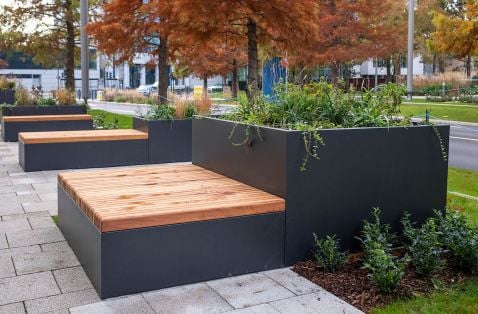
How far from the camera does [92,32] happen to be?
56.0 ft

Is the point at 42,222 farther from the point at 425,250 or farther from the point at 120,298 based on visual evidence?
the point at 425,250

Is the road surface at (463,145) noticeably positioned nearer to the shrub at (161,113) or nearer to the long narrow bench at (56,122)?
the shrub at (161,113)

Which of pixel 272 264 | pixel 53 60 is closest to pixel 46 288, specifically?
pixel 272 264

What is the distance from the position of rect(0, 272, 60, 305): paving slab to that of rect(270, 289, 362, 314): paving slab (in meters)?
1.63

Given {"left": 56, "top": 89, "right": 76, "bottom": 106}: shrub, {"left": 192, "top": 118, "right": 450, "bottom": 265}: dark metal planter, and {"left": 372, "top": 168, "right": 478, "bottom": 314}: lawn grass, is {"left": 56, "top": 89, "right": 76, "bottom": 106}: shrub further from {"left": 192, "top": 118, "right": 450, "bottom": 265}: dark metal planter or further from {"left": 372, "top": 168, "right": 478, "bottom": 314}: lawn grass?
{"left": 372, "top": 168, "right": 478, "bottom": 314}: lawn grass

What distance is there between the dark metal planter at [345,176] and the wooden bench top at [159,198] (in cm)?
18

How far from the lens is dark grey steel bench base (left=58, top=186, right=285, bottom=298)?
3.98 meters

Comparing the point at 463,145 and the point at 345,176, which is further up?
the point at 345,176

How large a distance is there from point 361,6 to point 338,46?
212cm

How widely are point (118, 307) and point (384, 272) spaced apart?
1.83m

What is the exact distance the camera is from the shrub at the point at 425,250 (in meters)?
4.30

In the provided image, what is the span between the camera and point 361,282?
167 inches

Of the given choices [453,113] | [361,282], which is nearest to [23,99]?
[361,282]

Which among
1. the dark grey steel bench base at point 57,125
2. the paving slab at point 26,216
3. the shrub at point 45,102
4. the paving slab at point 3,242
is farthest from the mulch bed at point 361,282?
the shrub at point 45,102
